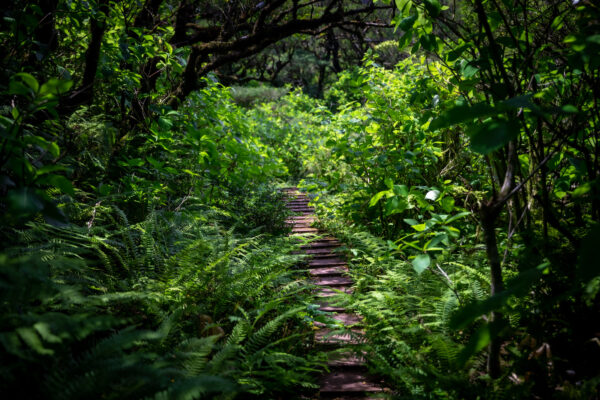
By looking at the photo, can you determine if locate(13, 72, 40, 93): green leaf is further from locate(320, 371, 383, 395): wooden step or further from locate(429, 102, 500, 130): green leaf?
locate(320, 371, 383, 395): wooden step

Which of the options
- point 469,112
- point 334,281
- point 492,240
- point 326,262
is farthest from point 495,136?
point 326,262

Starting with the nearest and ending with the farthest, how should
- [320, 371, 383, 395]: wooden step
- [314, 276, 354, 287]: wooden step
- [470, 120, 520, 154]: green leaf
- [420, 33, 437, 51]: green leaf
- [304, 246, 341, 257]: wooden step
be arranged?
[470, 120, 520, 154]: green leaf
[320, 371, 383, 395]: wooden step
[420, 33, 437, 51]: green leaf
[314, 276, 354, 287]: wooden step
[304, 246, 341, 257]: wooden step

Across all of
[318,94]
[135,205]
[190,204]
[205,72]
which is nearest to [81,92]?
[135,205]

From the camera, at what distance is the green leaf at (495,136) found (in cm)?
104

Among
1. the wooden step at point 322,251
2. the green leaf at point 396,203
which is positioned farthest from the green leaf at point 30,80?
the wooden step at point 322,251

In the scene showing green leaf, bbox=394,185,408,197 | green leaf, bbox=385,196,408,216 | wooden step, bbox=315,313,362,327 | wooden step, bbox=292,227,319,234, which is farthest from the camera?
wooden step, bbox=292,227,319,234

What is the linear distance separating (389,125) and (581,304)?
3.13 metres

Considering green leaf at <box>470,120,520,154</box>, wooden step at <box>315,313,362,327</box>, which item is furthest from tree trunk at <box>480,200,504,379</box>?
wooden step at <box>315,313,362,327</box>

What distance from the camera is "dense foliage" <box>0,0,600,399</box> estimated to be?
137cm

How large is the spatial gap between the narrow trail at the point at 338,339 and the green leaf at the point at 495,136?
1.30 metres

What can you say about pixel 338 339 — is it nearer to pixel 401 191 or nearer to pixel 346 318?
pixel 346 318

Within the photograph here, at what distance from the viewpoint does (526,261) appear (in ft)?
5.81

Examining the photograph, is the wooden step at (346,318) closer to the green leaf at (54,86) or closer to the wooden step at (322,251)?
the wooden step at (322,251)

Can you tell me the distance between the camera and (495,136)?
1.07 metres
